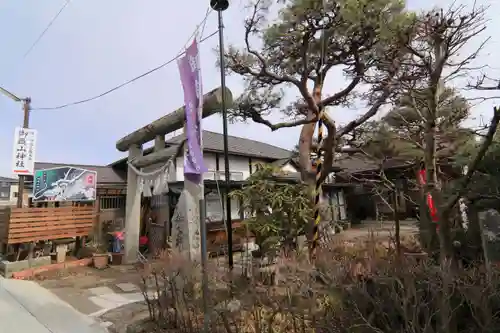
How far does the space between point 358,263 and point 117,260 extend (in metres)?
8.94

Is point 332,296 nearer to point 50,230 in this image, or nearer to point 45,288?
point 45,288

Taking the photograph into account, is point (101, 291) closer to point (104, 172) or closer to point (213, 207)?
point (213, 207)

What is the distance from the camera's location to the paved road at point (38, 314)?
474 centimetres

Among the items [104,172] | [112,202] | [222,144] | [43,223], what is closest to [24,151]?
Answer: [43,223]

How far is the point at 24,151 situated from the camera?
396 inches

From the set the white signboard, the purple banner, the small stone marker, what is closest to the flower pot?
the small stone marker

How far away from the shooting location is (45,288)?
7180 millimetres

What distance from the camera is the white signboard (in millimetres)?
9891

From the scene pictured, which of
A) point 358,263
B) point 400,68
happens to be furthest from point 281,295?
point 400,68

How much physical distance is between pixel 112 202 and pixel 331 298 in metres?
12.9

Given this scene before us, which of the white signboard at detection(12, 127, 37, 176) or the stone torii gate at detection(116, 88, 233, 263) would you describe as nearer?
the stone torii gate at detection(116, 88, 233, 263)

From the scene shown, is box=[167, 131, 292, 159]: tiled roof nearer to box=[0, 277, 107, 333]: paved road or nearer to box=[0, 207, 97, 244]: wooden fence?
box=[0, 207, 97, 244]: wooden fence

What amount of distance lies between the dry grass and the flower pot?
20.5 ft

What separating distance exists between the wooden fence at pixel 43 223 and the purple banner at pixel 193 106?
23.0 feet
